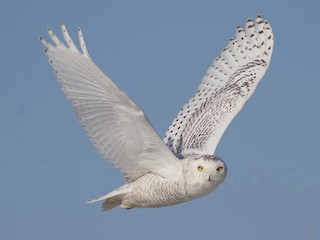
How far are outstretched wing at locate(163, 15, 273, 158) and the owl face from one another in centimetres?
95

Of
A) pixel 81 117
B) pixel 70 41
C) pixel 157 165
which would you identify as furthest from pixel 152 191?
pixel 70 41

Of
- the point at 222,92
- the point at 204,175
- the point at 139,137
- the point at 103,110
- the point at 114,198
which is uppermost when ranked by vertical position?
the point at 222,92

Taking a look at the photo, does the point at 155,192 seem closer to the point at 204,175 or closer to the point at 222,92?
the point at 204,175

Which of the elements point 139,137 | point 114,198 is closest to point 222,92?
point 114,198

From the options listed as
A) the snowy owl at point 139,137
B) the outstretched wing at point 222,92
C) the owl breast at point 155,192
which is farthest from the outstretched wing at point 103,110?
the outstretched wing at point 222,92

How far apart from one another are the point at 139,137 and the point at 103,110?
1.95 feet

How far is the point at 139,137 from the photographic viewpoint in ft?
42.5

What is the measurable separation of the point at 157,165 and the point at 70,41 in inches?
76.2

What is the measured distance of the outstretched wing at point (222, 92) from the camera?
14.3 m

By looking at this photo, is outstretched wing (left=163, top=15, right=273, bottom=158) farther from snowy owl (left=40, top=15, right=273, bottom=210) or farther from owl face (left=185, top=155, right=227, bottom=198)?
owl face (left=185, top=155, right=227, bottom=198)

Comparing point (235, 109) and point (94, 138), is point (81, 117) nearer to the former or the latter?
point (94, 138)

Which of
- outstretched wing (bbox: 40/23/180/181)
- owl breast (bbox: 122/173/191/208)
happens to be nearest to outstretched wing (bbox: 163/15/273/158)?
owl breast (bbox: 122/173/191/208)

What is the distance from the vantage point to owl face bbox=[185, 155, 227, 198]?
12664 millimetres

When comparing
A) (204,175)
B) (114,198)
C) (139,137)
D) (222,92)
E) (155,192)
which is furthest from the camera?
(222,92)
